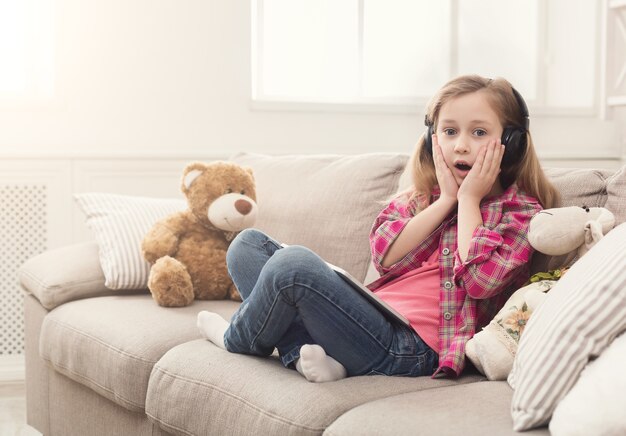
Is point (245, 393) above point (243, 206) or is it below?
below

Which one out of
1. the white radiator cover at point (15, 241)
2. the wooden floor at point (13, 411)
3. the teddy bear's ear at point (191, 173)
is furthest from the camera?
the white radiator cover at point (15, 241)

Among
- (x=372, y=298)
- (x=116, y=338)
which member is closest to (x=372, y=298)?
(x=372, y=298)

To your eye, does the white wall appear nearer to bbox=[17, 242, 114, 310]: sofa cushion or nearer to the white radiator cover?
the white radiator cover

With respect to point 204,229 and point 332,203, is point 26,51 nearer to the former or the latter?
point 204,229

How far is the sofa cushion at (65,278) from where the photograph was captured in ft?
7.97

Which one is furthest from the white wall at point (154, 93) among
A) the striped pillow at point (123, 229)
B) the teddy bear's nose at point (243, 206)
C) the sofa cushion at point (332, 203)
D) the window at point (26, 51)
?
the teddy bear's nose at point (243, 206)

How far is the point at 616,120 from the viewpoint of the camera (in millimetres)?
4098

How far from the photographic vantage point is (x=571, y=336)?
1209 millimetres

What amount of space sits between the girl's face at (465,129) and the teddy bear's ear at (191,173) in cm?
80

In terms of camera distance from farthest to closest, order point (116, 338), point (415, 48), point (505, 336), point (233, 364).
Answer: point (415, 48), point (116, 338), point (233, 364), point (505, 336)

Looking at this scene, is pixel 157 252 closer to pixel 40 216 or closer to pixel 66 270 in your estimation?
pixel 66 270

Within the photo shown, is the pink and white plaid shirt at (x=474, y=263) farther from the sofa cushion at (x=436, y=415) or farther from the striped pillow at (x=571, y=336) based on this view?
the striped pillow at (x=571, y=336)

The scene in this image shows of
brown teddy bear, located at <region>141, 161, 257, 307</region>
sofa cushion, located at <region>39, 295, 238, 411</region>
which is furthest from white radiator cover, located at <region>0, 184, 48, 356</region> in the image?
brown teddy bear, located at <region>141, 161, 257, 307</region>

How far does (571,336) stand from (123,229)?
1587mm
